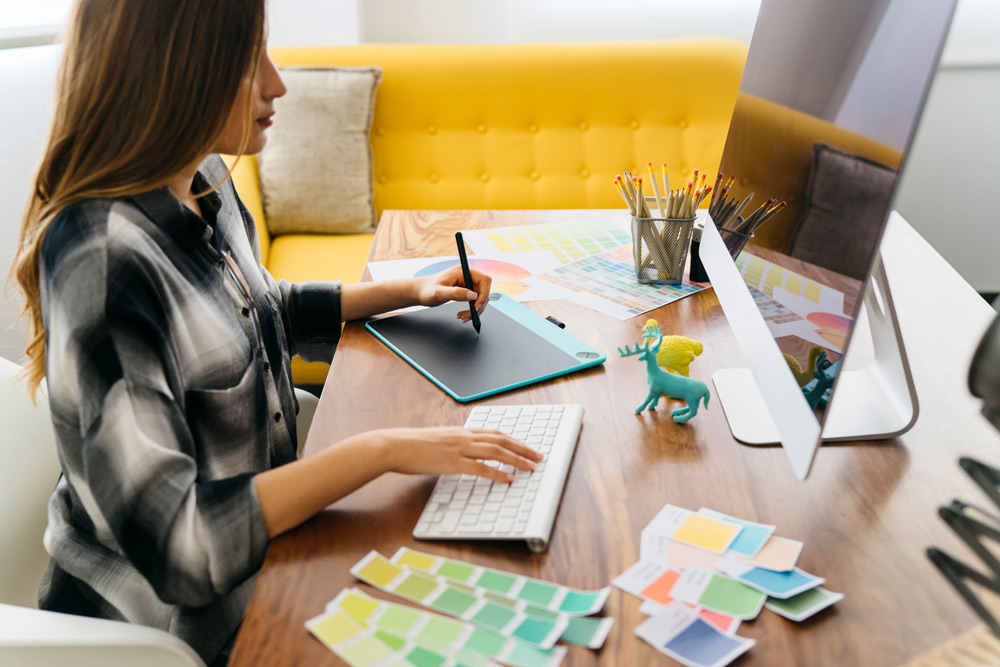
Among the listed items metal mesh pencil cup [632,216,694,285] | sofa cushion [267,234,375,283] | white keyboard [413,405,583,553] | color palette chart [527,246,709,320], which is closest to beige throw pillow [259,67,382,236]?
sofa cushion [267,234,375,283]

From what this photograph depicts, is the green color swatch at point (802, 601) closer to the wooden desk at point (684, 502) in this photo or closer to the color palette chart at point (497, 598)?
the wooden desk at point (684, 502)

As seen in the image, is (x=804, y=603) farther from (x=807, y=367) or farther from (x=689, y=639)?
(x=807, y=367)

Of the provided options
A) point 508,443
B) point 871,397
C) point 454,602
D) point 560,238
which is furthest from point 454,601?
point 560,238

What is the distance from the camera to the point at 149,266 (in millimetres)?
778

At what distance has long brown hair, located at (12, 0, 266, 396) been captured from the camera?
0.79m

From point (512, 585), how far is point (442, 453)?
0.56 feet

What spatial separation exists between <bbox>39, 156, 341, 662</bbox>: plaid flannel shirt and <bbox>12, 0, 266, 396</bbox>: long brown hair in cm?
4

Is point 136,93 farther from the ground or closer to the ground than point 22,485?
farther from the ground

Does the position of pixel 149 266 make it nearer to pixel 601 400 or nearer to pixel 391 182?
pixel 601 400

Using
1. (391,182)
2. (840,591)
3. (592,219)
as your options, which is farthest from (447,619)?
(391,182)

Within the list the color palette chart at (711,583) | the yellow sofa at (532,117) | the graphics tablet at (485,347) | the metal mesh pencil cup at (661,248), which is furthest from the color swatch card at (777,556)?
the yellow sofa at (532,117)

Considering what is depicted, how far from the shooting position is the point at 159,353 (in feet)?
2.45

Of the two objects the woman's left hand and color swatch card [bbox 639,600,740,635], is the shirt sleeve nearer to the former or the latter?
color swatch card [bbox 639,600,740,635]

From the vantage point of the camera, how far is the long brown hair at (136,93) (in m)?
0.79
